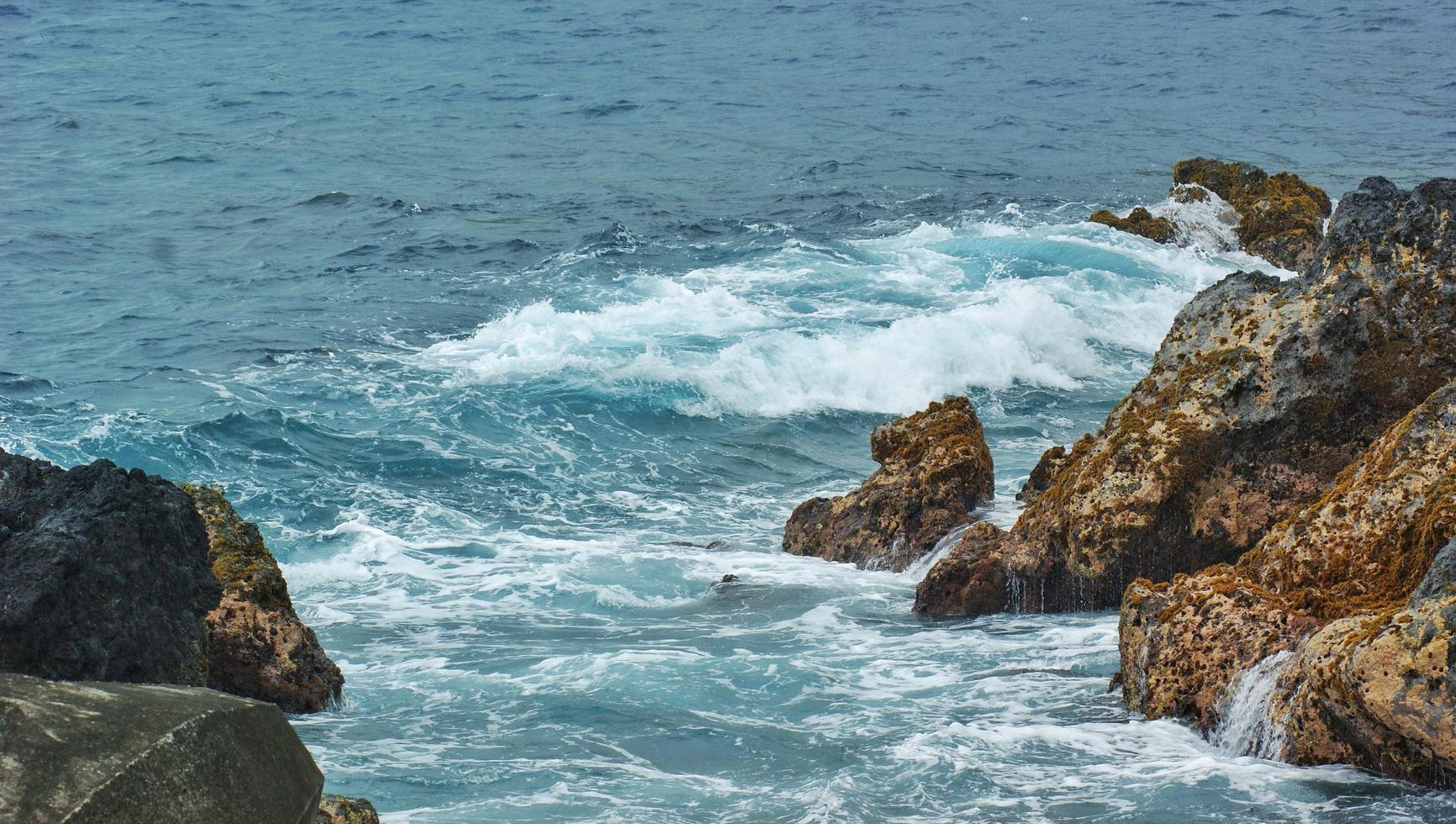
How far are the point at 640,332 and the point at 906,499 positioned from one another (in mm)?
8727

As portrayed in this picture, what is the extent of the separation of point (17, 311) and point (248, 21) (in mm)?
29192

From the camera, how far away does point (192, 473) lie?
562 inches

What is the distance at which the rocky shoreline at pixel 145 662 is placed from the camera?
307 centimetres

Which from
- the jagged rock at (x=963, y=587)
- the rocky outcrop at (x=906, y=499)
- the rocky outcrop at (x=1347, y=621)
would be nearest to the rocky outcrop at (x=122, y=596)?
the jagged rock at (x=963, y=587)

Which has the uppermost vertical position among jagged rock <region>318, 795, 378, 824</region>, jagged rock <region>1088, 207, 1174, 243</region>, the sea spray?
jagged rock <region>1088, 207, 1174, 243</region>

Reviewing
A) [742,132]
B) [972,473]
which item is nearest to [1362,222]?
[972,473]

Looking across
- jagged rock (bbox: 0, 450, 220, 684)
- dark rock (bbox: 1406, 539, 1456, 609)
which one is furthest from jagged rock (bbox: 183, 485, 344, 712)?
dark rock (bbox: 1406, 539, 1456, 609)

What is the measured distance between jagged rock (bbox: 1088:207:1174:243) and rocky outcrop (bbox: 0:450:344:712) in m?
19.6

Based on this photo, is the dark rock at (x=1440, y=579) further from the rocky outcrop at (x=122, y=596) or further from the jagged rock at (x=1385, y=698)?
the rocky outcrop at (x=122, y=596)

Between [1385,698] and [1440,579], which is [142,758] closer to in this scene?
Answer: [1385,698]

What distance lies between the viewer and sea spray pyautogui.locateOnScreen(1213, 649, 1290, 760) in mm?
6293

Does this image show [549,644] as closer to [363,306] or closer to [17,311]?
[363,306]

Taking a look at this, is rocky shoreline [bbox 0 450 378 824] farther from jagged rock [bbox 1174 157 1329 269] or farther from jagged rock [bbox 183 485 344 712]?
jagged rock [bbox 1174 157 1329 269]

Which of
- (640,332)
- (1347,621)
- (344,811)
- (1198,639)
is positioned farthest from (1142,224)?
(344,811)
